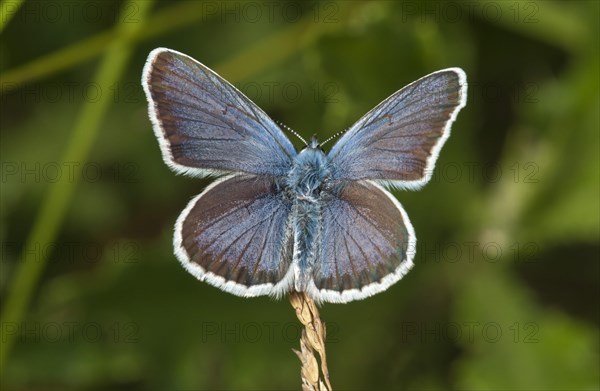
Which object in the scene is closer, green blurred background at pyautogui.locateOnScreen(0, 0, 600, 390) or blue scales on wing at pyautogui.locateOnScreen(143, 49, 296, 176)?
blue scales on wing at pyautogui.locateOnScreen(143, 49, 296, 176)

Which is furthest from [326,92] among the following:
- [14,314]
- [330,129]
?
[14,314]

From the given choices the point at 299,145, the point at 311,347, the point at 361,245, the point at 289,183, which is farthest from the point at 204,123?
the point at 299,145

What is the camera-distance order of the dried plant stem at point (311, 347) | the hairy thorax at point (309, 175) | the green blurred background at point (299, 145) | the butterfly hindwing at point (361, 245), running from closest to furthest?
1. the dried plant stem at point (311, 347)
2. the butterfly hindwing at point (361, 245)
3. the hairy thorax at point (309, 175)
4. the green blurred background at point (299, 145)

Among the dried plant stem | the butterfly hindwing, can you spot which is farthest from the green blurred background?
the dried plant stem

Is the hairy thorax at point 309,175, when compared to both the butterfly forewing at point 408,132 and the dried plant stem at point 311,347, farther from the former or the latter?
the dried plant stem at point 311,347

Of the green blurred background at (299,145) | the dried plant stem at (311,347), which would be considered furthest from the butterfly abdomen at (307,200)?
the green blurred background at (299,145)

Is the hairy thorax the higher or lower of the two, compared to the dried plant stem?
higher

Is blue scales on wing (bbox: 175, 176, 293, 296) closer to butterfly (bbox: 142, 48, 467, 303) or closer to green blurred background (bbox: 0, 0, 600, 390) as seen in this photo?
butterfly (bbox: 142, 48, 467, 303)

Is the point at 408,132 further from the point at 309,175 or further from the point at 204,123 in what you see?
the point at 204,123
